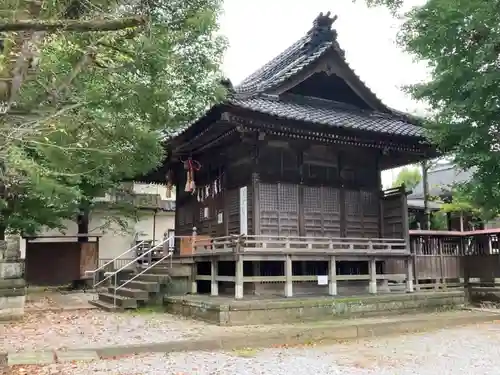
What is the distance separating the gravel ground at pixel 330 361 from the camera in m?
7.02

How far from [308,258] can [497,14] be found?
751 cm

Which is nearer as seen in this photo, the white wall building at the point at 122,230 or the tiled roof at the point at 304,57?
the tiled roof at the point at 304,57

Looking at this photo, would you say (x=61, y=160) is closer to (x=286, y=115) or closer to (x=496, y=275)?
(x=286, y=115)

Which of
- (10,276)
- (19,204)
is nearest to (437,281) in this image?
(10,276)

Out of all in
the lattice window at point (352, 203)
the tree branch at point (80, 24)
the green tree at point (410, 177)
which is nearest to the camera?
the tree branch at point (80, 24)

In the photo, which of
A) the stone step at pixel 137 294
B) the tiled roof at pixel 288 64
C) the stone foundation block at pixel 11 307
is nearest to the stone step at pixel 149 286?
the stone step at pixel 137 294

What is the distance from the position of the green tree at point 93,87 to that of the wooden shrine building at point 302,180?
1395 mm

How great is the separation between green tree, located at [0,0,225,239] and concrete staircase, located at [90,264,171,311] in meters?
3.20

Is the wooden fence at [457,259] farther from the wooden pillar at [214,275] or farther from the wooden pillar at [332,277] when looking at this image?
the wooden pillar at [214,275]

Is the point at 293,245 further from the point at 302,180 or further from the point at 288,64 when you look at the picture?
the point at 288,64

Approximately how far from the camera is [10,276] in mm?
11719

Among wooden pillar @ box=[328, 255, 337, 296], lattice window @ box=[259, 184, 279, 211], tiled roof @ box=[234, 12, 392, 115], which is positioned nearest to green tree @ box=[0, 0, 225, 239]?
tiled roof @ box=[234, 12, 392, 115]

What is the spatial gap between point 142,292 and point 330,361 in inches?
269

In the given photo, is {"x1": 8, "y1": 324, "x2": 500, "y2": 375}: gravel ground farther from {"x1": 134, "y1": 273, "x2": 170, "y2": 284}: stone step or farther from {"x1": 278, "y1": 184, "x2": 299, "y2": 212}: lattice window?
{"x1": 134, "y1": 273, "x2": 170, "y2": 284}: stone step
